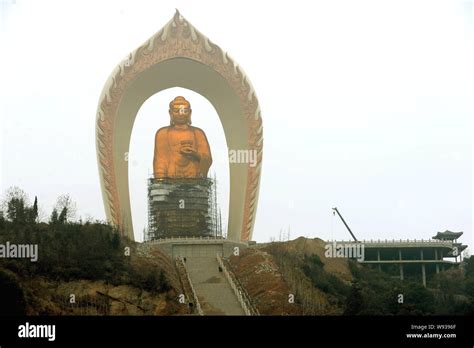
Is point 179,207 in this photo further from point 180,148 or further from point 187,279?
point 187,279

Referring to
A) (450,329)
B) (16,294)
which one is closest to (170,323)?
(450,329)

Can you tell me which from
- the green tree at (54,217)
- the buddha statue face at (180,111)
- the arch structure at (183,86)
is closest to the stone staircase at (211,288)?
the green tree at (54,217)

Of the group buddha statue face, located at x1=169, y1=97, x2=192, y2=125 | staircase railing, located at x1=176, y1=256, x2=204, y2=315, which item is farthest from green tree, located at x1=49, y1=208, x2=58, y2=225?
buddha statue face, located at x1=169, y1=97, x2=192, y2=125

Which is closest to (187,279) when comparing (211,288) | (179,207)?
(211,288)

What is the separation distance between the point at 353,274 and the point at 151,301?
26.8 ft

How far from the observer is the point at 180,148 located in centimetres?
3195

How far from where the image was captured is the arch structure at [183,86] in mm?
30938

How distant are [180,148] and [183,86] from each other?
7.21ft

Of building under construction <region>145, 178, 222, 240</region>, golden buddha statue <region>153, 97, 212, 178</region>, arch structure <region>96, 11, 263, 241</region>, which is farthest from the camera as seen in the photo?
golden buddha statue <region>153, 97, 212, 178</region>

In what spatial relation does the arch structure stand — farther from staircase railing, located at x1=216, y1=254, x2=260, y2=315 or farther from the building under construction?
staircase railing, located at x1=216, y1=254, x2=260, y2=315

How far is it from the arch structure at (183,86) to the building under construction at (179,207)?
87cm

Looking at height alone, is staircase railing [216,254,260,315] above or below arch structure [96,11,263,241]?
below

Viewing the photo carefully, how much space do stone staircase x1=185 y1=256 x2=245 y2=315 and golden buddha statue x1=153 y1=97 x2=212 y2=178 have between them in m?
5.62

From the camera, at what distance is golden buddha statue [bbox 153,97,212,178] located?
31.9m
